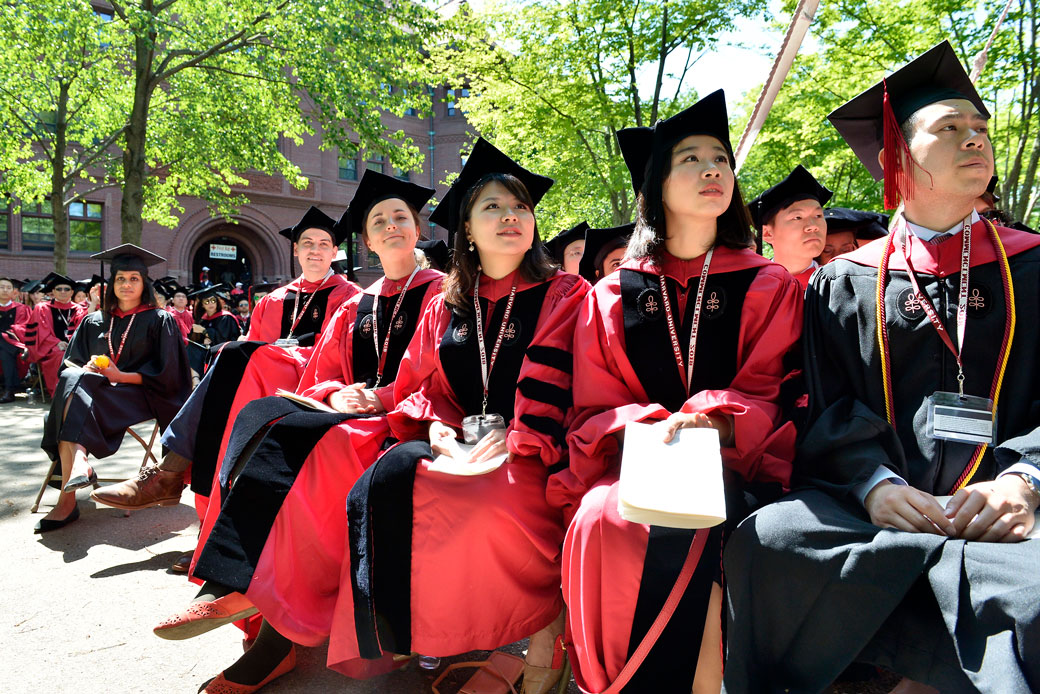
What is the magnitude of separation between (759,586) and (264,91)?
50.1 feet

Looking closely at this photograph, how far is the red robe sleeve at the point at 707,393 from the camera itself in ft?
7.15

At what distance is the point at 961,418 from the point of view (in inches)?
76.0

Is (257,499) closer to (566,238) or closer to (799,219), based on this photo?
(799,219)

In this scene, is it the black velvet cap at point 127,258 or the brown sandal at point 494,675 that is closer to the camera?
the brown sandal at point 494,675

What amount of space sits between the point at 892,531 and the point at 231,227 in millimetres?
26717

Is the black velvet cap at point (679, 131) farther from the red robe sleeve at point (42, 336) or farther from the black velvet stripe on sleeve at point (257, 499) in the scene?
the red robe sleeve at point (42, 336)

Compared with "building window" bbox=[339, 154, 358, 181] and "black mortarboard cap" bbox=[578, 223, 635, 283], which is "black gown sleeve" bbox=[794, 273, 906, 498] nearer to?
"black mortarboard cap" bbox=[578, 223, 635, 283]

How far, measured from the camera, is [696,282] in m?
2.50

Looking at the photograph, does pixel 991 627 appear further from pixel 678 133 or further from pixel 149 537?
pixel 149 537

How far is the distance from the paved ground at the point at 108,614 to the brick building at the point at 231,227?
16607 millimetres

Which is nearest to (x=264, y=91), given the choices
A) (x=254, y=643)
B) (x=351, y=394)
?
(x=351, y=394)

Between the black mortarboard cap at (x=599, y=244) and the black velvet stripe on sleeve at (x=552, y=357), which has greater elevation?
the black mortarboard cap at (x=599, y=244)

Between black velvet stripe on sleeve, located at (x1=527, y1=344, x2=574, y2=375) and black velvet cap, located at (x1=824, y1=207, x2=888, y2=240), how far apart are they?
2525 millimetres

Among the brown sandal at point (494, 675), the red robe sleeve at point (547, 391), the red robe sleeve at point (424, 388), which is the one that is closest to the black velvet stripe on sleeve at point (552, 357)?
the red robe sleeve at point (547, 391)
